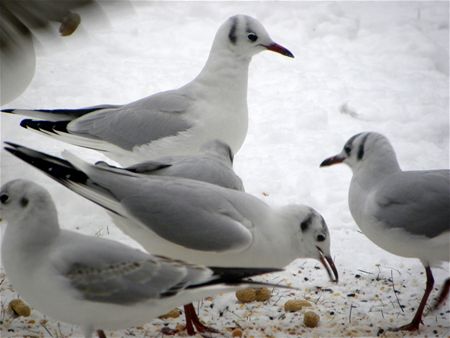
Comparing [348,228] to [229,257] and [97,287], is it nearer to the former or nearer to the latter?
[229,257]

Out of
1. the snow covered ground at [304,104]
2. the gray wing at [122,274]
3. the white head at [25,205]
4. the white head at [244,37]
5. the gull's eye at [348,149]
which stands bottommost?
the snow covered ground at [304,104]

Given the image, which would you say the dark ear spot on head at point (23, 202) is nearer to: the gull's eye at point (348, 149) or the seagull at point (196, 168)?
the seagull at point (196, 168)

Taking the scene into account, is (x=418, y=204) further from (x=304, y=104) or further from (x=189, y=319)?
(x=304, y=104)

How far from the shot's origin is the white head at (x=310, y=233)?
385 cm

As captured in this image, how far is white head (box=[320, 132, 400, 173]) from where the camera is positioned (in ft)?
13.8

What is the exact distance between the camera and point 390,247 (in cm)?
400

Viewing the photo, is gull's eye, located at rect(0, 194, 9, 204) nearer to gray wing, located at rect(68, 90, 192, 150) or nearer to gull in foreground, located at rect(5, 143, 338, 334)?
gull in foreground, located at rect(5, 143, 338, 334)

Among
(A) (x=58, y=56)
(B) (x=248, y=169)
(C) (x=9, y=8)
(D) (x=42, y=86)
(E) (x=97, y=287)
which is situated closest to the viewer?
(E) (x=97, y=287)

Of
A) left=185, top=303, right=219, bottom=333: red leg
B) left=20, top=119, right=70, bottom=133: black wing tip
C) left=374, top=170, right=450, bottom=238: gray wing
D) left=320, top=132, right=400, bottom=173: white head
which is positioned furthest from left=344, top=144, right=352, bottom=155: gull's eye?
left=20, top=119, right=70, bottom=133: black wing tip

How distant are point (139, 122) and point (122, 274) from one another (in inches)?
70.1

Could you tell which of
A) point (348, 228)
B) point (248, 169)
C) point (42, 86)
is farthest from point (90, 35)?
point (348, 228)

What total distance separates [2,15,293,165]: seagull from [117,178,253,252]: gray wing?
1.07 meters

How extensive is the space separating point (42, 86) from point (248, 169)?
2.05 meters

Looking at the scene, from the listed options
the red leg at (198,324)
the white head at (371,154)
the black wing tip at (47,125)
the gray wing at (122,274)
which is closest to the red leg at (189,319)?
the red leg at (198,324)
